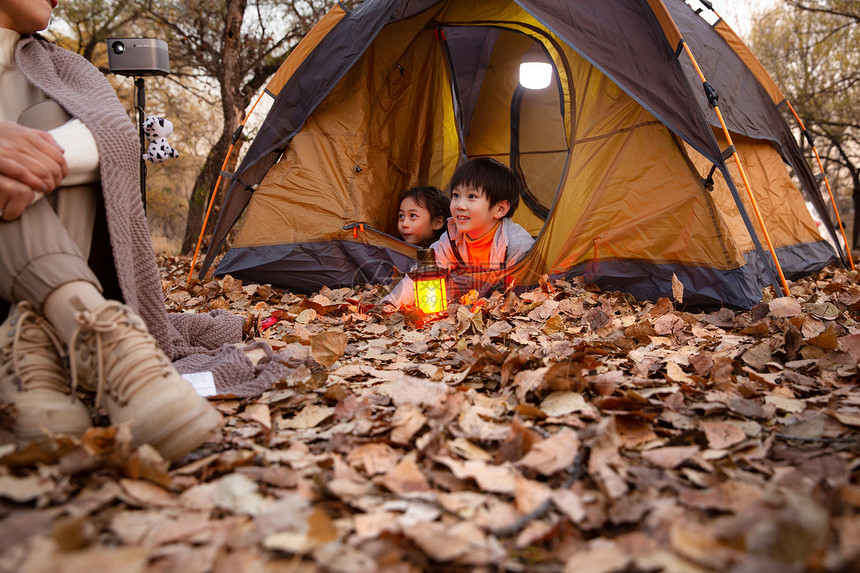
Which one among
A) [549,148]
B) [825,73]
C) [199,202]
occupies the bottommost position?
[199,202]

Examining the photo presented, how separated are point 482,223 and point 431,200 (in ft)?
2.00

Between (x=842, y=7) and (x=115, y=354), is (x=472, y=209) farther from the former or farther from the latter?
(x=842, y=7)

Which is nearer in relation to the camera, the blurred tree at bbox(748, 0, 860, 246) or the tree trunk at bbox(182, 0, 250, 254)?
the tree trunk at bbox(182, 0, 250, 254)

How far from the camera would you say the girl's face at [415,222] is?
3656 millimetres

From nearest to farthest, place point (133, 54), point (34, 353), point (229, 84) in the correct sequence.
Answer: point (34, 353), point (133, 54), point (229, 84)

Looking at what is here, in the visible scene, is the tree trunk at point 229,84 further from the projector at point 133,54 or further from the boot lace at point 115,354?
the boot lace at point 115,354

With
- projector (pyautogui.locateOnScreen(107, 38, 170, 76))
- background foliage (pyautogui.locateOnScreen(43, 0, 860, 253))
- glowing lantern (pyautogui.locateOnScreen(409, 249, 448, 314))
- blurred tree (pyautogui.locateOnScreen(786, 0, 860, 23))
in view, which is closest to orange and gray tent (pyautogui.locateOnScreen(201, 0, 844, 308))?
glowing lantern (pyautogui.locateOnScreen(409, 249, 448, 314))

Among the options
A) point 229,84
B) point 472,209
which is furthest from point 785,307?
point 229,84

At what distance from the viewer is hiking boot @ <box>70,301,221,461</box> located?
1.03 meters

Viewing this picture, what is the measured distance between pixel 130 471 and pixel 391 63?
3.31 meters

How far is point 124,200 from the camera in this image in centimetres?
136

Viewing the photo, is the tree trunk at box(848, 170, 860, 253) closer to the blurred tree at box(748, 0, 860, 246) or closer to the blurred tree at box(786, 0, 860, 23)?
the blurred tree at box(748, 0, 860, 246)

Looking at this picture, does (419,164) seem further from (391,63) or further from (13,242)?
(13,242)

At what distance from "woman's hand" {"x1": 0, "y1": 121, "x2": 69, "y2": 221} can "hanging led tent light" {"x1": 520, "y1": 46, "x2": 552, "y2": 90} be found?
3.51 m
